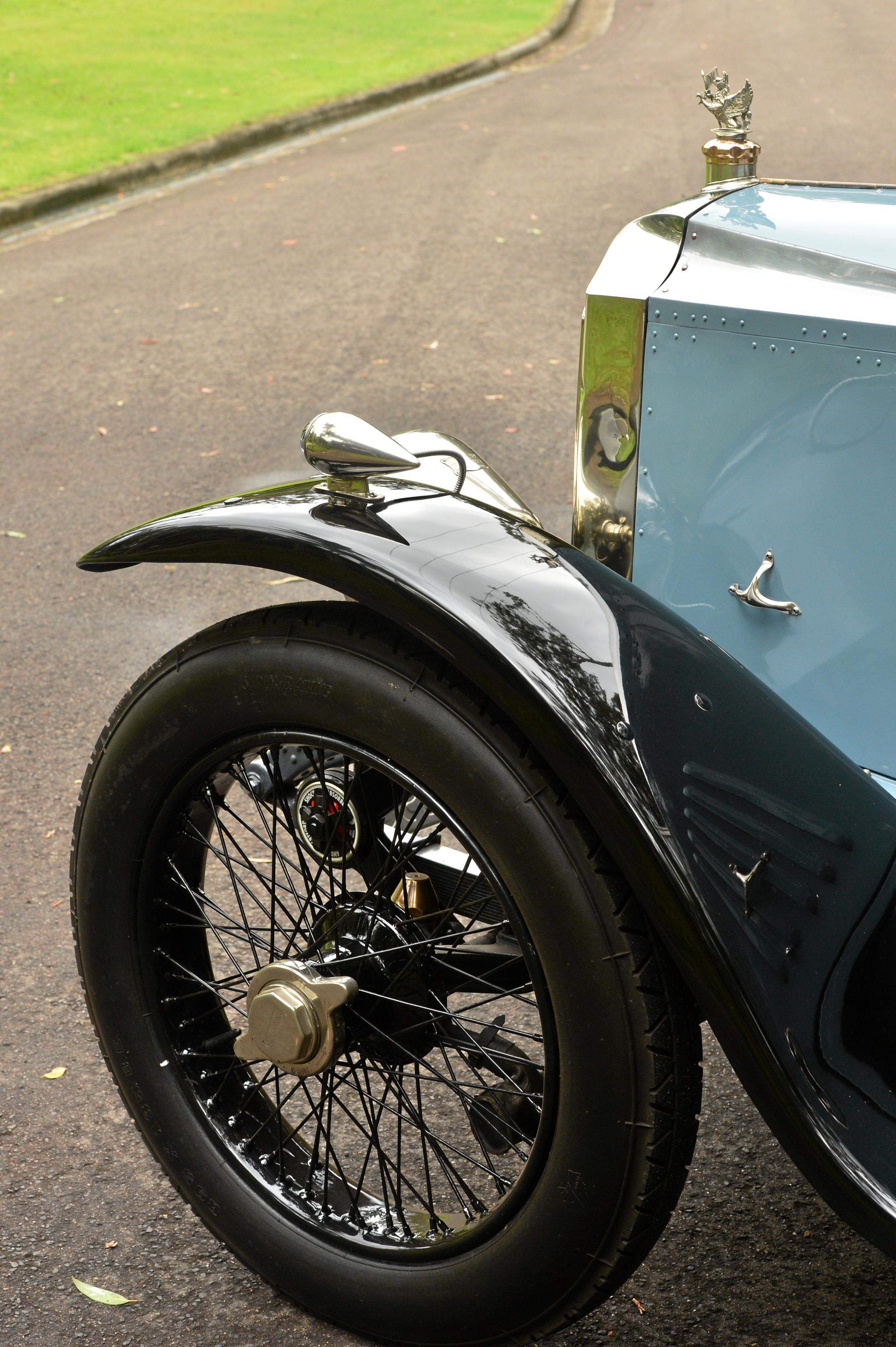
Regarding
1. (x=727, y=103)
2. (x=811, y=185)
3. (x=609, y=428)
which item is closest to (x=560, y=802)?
(x=609, y=428)

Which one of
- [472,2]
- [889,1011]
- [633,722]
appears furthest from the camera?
[472,2]

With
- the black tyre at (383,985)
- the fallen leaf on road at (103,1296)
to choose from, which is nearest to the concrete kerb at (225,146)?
the black tyre at (383,985)

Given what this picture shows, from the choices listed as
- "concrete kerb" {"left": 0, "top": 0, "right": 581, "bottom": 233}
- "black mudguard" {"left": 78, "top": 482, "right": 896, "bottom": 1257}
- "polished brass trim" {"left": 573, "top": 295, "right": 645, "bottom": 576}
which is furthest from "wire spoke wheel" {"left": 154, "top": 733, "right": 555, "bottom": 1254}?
"concrete kerb" {"left": 0, "top": 0, "right": 581, "bottom": 233}

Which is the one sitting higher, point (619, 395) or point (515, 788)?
point (619, 395)

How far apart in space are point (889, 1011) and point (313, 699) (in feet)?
2.69

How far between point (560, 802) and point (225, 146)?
36.1ft

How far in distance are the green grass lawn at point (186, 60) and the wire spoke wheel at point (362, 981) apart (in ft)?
28.9

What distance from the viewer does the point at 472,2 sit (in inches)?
781

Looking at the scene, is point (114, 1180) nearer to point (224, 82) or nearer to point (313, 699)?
point (313, 699)

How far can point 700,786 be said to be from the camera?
151cm

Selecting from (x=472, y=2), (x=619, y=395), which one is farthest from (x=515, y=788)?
(x=472, y=2)

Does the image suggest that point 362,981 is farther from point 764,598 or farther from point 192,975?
point 764,598

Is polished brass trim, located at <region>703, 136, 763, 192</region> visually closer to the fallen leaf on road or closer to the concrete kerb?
the fallen leaf on road

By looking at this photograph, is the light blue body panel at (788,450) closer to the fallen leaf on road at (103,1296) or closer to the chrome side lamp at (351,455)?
the chrome side lamp at (351,455)
